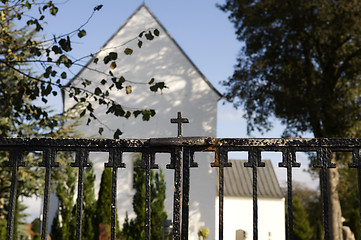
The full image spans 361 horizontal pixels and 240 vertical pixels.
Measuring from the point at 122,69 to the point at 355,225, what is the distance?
71.3 feet

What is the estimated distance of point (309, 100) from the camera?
19.1 m

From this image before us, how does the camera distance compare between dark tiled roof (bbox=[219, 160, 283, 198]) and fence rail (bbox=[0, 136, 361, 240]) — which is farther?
dark tiled roof (bbox=[219, 160, 283, 198])

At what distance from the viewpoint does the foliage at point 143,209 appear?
1778cm

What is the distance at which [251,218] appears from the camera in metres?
30.4

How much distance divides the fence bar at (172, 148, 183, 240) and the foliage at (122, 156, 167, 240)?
47.9 ft

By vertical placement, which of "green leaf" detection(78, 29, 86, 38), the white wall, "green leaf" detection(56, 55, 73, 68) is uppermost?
"green leaf" detection(78, 29, 86, 38)

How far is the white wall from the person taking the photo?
3059 cm

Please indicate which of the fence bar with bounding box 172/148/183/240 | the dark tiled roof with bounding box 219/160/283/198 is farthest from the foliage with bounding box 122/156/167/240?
the fence bar with bounding box 172/148/183/240

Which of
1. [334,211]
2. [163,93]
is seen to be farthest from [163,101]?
[334,211]

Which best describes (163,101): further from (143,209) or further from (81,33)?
(81,33)

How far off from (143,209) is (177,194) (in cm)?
1516

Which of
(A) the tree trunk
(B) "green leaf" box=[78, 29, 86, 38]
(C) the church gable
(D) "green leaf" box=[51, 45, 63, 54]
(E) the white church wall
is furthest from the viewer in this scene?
(C) the church gable

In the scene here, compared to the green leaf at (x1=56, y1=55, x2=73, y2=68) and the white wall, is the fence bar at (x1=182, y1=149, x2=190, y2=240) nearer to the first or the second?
the green leaf at (x1=56, y1=55, x2=73, y2=68)

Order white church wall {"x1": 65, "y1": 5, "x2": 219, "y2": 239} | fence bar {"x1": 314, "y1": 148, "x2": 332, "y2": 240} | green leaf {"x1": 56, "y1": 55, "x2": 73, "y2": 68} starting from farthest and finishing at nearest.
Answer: white church wall {"x1": 65, "y1": 5, "x2": 219, "y2": 239} < green leaf {"x1": 56, "y1": 55, "x2": 73, "y2": 68} < fence bar {"x1": 314, "y1": 148, "x2": 332, "y2": 240}
